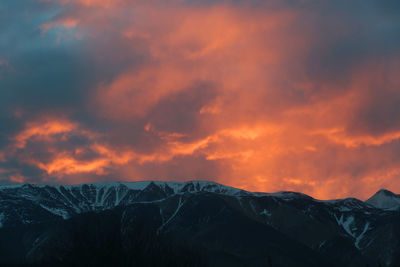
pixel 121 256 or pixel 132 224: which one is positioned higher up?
pixel 132 224

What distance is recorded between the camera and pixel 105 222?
A: 149 meters

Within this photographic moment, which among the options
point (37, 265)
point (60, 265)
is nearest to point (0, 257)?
point (37, 265)

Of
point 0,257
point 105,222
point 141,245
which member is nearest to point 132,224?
point 141,245

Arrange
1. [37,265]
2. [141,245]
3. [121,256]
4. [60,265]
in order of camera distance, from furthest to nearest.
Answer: [37,265] < [141,245] < [121,256] < [60,265]

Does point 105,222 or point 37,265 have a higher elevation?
point 105,222

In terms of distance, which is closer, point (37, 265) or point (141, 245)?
point (141, 245)

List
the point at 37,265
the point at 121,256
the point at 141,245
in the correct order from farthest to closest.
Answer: the point at 37,265, the point at 141,245, the point at 121,256

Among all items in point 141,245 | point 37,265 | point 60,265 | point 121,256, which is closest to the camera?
point 60,265

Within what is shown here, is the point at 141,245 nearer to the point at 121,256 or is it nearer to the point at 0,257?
the point at 121,256

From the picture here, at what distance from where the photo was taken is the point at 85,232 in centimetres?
13962

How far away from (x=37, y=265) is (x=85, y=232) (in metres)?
64.5

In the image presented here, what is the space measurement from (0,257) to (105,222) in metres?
71.7

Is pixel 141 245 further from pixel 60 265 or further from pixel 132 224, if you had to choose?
pixel 60 265

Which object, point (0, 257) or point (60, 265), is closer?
point (60, 265)
